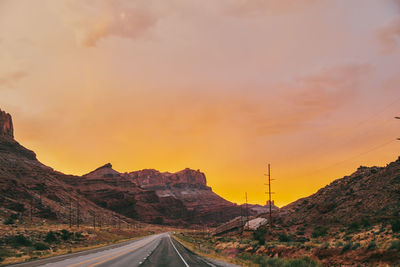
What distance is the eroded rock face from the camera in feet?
620

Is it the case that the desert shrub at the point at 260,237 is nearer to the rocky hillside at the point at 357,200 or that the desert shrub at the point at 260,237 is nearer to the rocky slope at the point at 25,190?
the rocky hillside at the point at 357,200

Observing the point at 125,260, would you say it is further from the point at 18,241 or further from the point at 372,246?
the point at 18,241

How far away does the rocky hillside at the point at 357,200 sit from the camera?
53550mm

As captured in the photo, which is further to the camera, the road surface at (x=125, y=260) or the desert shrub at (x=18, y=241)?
the desert shrub at (x=18, y=241)

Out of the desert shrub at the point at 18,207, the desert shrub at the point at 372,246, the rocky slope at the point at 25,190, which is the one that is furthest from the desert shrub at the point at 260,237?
the desert shrub at the point at 18,207

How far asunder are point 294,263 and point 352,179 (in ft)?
209

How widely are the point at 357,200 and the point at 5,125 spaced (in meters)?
196

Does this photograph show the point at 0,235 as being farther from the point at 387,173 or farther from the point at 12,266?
the point at 387,173

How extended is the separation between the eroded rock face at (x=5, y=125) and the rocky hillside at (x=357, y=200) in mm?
172694

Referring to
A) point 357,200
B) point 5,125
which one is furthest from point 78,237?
point 5,125

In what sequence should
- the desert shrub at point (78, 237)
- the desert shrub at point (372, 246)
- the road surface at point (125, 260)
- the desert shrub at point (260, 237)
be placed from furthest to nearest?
the desert shrub at point (78, 237), the desert shrub at point (260, 237), the road surface at point (125, 260), the desert shrub at point (372, 246)

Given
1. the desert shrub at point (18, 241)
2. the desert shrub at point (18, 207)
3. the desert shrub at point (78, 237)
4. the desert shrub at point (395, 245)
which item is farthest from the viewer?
the desert shrub at point (18, 207)

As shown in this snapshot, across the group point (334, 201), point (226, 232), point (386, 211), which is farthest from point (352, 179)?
point (226, 232)

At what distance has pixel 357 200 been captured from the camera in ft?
207
